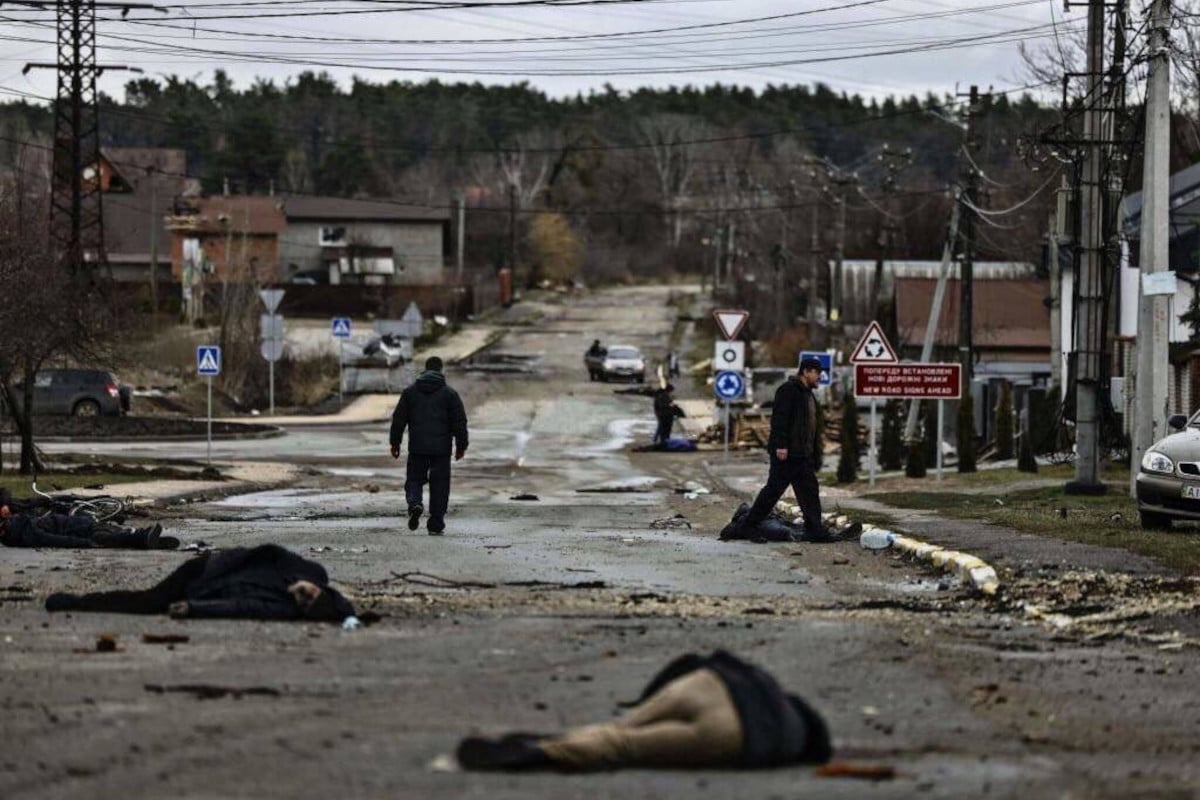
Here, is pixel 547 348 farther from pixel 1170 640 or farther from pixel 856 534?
pixel 1170 640

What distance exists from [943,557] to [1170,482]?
431 cm

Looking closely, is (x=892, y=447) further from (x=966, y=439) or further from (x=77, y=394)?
(x=77, y=394)

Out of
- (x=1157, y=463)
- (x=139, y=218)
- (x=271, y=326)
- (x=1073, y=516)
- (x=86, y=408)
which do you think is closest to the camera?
(x=1157, y=463)

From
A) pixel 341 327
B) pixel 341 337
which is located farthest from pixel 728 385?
pixel 341 337

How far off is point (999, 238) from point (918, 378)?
55141mm

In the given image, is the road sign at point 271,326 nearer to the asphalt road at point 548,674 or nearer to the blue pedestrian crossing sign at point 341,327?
the blue pedestrian crossing sign at point 341,327

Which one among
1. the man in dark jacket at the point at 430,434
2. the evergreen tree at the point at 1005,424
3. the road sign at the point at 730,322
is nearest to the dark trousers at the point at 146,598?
the man in dark jacket at the point at 430,434

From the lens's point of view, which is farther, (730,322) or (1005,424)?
(1005,424)

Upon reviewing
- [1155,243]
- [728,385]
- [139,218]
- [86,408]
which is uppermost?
[139,218]

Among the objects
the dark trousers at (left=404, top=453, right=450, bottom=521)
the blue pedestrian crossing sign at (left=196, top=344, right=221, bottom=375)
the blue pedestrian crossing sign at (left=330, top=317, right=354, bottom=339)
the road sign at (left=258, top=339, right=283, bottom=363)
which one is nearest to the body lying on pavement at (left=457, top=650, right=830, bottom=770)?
the dark trousers at (left=404, top=453, right=450, bottom=521)

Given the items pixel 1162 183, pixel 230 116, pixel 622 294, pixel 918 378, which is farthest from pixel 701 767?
pixel 230 116

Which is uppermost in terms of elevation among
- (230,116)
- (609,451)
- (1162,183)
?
(230,116)

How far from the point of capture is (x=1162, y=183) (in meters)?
27.1

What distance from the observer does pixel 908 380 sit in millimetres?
35000
